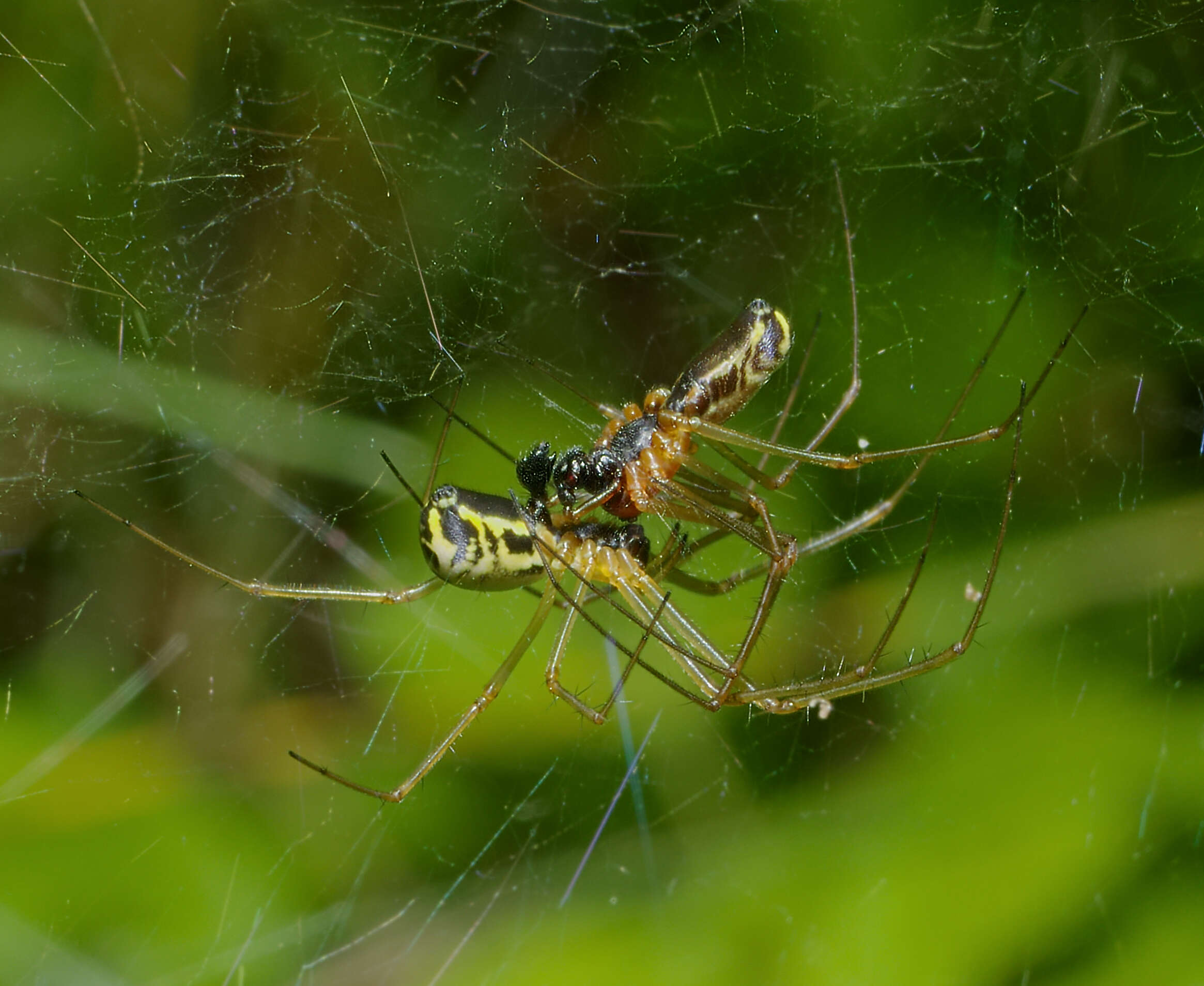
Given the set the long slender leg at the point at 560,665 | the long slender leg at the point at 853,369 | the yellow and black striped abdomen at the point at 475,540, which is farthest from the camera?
the long slender leg at the point at 853,369

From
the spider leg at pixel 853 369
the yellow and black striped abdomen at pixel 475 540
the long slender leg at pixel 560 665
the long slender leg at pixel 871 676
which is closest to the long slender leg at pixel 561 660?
the long slender leg at pixel 560 665

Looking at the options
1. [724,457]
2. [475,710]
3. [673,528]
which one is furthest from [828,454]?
[475,710]

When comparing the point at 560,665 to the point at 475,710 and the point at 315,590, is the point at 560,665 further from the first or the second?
the point at 315,590

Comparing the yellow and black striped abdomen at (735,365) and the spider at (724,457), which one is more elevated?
the yellow and black striped abdomen at (735,365)

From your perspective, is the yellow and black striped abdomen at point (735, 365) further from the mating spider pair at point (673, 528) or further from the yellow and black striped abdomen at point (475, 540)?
the yellow and black striped abdomen at point (475, 540)

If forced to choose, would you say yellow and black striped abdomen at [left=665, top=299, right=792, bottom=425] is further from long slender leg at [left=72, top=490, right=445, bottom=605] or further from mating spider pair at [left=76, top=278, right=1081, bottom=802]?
long slender leg at [left=72, top=490, right=445, bottom=605]

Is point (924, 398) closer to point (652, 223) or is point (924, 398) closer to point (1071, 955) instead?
point (652, 223)

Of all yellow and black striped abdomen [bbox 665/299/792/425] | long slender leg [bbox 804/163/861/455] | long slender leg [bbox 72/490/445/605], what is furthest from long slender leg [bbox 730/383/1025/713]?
long slender leg [bbox 72/490/445/605]
